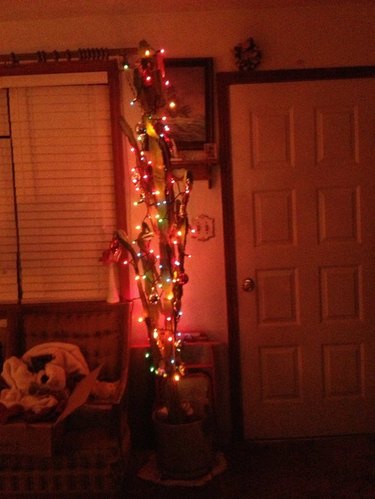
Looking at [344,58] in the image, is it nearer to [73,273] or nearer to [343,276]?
[343,276]

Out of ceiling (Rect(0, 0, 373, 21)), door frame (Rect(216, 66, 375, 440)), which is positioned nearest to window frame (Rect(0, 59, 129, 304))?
ceiling (Rect(0, 0, 373, 21))

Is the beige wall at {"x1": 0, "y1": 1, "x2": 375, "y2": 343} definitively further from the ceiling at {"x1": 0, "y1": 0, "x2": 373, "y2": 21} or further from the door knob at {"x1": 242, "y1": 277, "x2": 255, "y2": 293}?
the door knob at {"x1": 242, "y1": 277, "x2": 255, "y2": 293}

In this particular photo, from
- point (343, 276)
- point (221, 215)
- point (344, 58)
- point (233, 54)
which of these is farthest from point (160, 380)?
point (344, 58)

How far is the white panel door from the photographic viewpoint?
3.30 metres

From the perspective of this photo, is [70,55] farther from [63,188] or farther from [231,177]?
[231,177]

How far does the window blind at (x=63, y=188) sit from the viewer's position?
334 centimetres

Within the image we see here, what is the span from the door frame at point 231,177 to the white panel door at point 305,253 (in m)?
0.04

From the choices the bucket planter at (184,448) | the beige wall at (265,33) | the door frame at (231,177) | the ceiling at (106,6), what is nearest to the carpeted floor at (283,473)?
the bucket planter at (184,448)

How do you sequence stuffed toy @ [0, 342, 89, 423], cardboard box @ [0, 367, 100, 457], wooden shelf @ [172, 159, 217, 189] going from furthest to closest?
wooden shelf @ [172, 159, 217, 189] < stuffed toy @ [0, 342, 89, 423] < cardboard box @ [0, 367, 100, 457]

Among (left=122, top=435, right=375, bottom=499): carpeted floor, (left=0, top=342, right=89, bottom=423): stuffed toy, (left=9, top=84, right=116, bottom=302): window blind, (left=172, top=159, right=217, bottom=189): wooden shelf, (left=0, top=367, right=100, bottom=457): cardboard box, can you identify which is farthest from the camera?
(left=9, top=84, right=116, bottom=302): window blind

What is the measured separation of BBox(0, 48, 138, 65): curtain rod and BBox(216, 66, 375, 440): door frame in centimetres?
59

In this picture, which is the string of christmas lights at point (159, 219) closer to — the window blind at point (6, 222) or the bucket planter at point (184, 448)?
the bucket planter at point (184, 448)

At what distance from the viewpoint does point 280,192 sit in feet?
10.9

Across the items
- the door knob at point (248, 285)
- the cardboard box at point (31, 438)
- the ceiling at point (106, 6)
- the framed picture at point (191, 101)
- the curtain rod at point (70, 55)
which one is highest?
the ceiling at point (106, 6)
